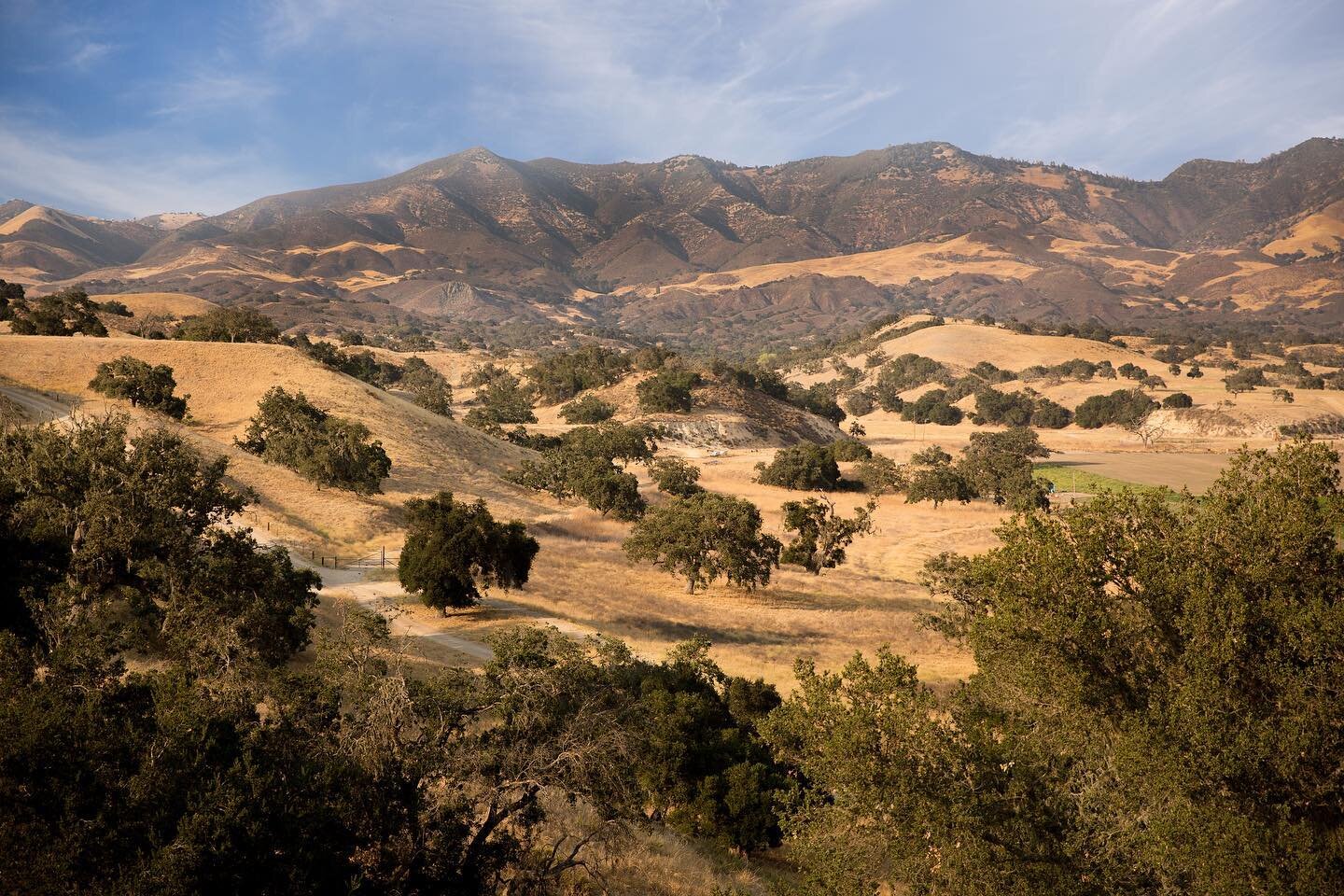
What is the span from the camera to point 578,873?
12844 millimetres

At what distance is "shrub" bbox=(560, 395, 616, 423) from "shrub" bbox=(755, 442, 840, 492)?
31609 millimetres

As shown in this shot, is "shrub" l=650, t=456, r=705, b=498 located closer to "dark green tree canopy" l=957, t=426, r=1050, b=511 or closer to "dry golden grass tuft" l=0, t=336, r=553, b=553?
"dry golden grass tuft" l=0, t=336, r=553, b=553

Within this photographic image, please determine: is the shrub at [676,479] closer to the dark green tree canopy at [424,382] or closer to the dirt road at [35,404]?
the dark green tree canopy at [424,382]

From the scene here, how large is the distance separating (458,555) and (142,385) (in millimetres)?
38631

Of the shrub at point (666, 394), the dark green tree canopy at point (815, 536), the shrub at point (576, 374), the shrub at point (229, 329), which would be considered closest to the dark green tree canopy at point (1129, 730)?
the dark green tree canopy at point (815, 536)

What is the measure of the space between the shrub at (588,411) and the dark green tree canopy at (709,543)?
58508 millimetres

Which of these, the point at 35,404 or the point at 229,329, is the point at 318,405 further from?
the point at 229,329

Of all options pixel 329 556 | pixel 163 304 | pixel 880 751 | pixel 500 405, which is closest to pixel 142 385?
pixel 329 556

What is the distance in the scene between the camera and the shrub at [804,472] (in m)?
69.4

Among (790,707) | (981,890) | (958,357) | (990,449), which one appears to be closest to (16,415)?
(790,707)

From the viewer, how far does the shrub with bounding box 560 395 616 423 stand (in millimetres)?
97188

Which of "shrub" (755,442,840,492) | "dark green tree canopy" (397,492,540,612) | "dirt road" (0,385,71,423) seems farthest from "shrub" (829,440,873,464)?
"dirt road" (0,385,71,423)

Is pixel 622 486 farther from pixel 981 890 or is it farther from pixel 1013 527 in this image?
pixel 981 890

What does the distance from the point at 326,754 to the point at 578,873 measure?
516 cm
